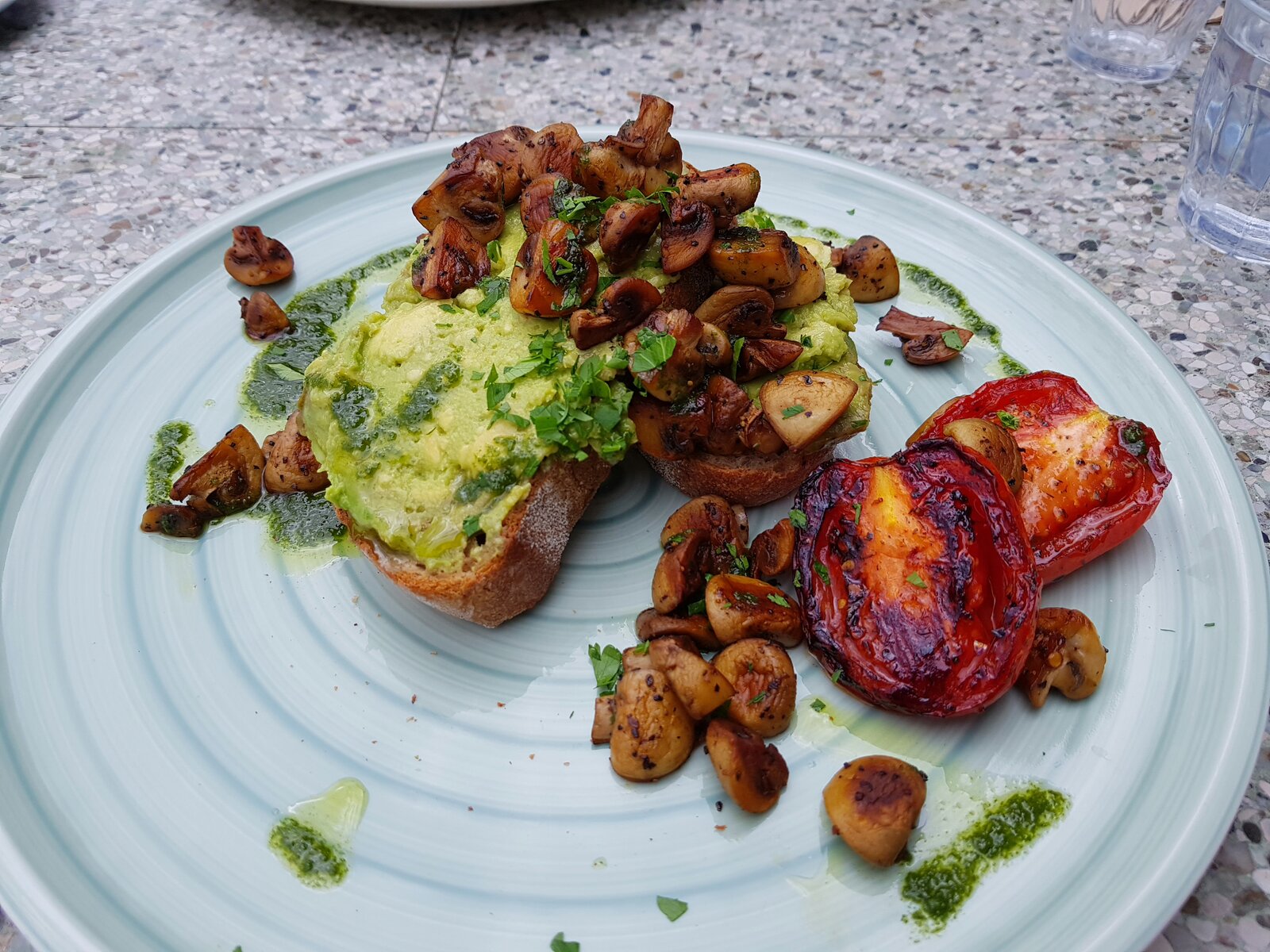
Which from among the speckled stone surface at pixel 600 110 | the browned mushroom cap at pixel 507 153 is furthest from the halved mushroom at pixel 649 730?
the speckled stone surface at pixel 600 110

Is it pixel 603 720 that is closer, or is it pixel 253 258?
pixel 603 720

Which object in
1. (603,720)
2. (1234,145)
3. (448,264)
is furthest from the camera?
(1234,145)

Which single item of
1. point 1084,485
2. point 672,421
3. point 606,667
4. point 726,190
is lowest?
point 606,667

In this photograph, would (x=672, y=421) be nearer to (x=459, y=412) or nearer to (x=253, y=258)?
(x=459, y=412)

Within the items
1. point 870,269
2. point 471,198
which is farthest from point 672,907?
point 870,269

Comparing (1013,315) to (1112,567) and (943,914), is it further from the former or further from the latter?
(943,914)

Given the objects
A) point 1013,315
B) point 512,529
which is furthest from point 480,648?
point 1013,315

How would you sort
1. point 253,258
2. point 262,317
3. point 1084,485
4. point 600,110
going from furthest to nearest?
point 600,110
point 253,258
point 262,317
point 1084,485

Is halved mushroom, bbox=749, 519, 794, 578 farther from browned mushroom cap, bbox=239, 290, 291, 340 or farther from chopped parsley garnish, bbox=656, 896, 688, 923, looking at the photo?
browned mushroom cap, bbox=239, 290, 291, 340
